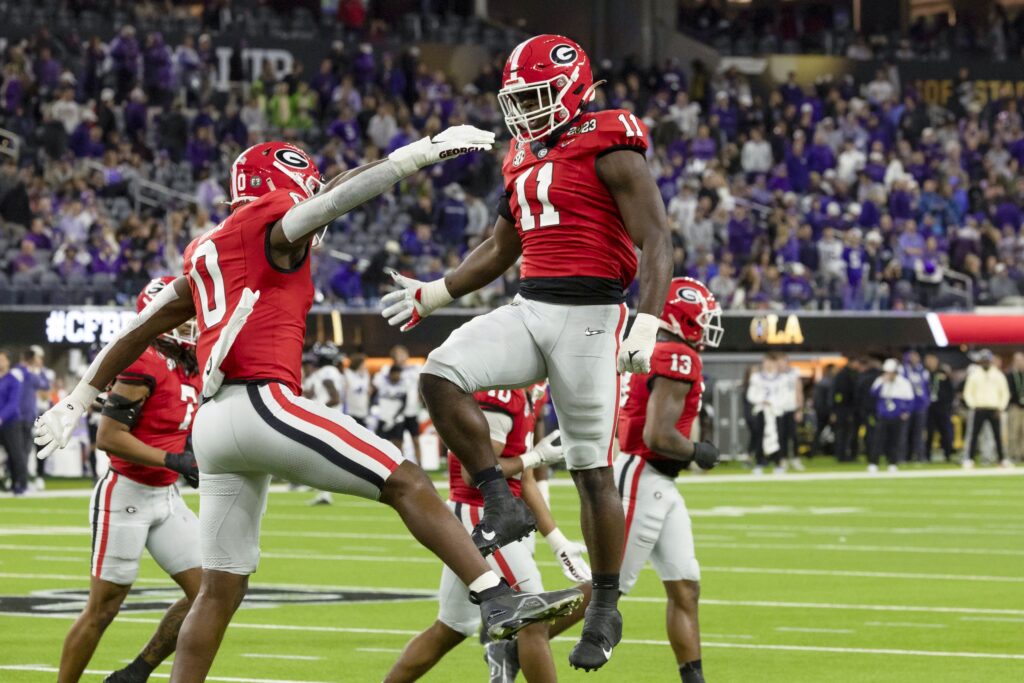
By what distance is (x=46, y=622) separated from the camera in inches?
471

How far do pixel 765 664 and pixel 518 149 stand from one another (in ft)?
13.4

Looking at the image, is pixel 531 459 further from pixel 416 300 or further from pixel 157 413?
pixel 157 413

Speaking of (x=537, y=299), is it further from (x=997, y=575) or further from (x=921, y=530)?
(x=921, y=530)

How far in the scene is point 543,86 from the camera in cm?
705

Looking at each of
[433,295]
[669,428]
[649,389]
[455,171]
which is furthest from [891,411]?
[433,295]

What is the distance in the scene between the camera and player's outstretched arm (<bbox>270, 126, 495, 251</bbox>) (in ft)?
21.2

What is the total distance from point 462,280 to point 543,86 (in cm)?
85

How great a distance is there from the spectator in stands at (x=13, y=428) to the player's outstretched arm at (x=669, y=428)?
50.0 ft

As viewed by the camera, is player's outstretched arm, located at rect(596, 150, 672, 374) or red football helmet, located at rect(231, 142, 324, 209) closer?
player's outstretched arm, located at rect(596, 150, 672, 374)

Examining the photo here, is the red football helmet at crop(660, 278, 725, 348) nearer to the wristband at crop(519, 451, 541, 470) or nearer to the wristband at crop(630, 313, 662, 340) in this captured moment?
the wristband at crop(519, 451, 541, 470)

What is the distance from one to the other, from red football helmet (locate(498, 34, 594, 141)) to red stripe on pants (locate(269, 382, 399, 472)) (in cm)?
134

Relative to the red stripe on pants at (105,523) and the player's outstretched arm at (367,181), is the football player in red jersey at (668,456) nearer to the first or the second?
the red stripe on pants at (105,523)

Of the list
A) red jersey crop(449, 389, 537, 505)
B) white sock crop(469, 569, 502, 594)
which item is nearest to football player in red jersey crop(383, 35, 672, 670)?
white sock crop(469, 569, 502, 594)

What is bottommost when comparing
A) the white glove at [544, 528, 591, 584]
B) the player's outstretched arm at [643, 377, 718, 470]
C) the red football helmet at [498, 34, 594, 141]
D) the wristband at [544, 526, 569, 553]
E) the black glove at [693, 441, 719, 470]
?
the white glove at [544, 528, 591, 584]
